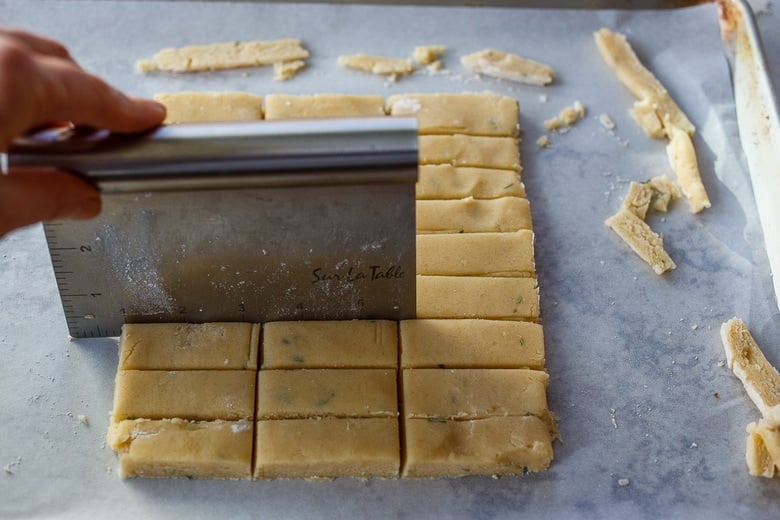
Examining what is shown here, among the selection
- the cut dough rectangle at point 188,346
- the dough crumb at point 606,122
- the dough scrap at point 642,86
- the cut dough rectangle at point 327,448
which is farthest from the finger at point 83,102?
the dough scrap at point 642,86

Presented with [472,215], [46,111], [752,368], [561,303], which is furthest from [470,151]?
[46,111]

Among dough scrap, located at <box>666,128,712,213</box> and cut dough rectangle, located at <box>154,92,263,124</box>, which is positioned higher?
cut dough rectangle, located at <box>154,92,263,124</box>

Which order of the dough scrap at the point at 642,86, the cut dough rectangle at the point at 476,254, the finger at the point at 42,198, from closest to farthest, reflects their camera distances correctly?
the finger at the point at 42,198, the cut dough rectangle at the point at 476,254, the dough scrap at the point at 642,86

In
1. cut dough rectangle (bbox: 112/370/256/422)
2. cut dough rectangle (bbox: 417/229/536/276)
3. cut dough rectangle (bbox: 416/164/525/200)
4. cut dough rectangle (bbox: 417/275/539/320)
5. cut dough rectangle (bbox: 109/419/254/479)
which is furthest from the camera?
cut dough rectangle (bbox: 416/164/525/200)

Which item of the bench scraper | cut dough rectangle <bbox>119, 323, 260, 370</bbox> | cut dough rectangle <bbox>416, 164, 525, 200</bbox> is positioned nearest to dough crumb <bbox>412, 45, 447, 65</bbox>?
cut dough rectangle <bbox>416, 164, 525, 200</bbox>

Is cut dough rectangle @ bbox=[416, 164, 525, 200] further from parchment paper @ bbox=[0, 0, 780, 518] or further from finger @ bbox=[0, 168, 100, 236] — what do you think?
finger @ bbox=[0, 168, 100, 236]

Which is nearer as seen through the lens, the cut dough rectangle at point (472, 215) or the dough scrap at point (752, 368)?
the dough scrap at point (752, 368)

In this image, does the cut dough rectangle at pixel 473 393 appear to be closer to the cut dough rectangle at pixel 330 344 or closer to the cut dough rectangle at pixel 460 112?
the cut dough rectangle at pixel 330 344
